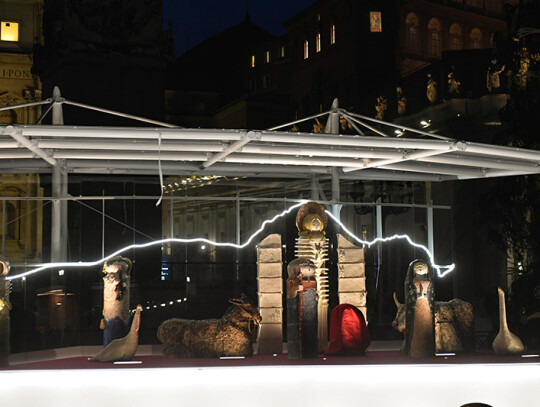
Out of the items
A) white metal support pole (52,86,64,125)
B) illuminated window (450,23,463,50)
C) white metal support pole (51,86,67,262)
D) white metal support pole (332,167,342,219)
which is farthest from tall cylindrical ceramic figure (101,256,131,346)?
illuminated window (450,23,463,50)

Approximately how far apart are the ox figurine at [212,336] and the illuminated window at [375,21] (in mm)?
41946

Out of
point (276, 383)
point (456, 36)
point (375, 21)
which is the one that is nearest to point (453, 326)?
point (276, 383)

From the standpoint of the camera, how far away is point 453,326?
1022cm

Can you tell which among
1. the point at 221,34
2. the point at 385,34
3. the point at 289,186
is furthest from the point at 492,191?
the point at 221,34

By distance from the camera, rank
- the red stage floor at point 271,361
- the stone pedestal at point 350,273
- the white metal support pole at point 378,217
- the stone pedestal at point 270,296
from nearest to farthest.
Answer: the red stage floor at point 271,361 → the stone pedestal at point 270,296 → the stone pedestal at point 350,273 → the white metal support pole at point 378,217

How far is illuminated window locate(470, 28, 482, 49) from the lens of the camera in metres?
53.1

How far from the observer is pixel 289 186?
1282cm

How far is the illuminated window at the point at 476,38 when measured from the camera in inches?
2089

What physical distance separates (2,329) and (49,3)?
11.9 m

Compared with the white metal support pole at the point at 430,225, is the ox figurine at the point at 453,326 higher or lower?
lower

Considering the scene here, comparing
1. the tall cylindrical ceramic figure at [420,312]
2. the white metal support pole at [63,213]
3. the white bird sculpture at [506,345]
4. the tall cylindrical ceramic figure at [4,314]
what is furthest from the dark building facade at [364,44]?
the tall cylindrical ceramic figure at [4,314]

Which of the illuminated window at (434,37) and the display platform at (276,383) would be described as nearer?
the display platform at (276,383)

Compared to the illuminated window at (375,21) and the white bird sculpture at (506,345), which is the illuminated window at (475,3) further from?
the white bird sculpture at (506,345)

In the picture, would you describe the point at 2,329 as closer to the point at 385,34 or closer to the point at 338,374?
the point at 338,374
